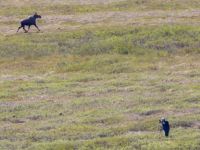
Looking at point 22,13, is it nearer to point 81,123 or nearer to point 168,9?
point 168,9

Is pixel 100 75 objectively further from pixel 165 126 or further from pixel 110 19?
pixel 165 126

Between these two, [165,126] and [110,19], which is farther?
[110,19]

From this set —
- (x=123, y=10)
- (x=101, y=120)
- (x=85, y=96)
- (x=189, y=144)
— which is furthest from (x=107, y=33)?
(x=189, y=144)

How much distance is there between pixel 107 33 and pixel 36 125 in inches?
820

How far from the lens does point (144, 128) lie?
31.8m

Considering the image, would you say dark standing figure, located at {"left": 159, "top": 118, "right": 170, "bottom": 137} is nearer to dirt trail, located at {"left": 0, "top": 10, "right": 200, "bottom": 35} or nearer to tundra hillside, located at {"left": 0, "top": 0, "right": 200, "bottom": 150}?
tundra hillside, located at {"left": 0, "top": 0, "right": 200, "bottom": 150}

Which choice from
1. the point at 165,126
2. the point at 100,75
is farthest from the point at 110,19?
the point at 165,126

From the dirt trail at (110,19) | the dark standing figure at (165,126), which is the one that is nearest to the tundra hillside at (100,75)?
the dirt trail at (110,19)

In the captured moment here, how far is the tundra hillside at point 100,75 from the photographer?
31.2 meters

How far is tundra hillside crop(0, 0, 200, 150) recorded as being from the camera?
31172mm

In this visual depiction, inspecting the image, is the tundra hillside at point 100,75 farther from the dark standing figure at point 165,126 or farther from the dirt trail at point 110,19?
the dark standing figure at point 165,126

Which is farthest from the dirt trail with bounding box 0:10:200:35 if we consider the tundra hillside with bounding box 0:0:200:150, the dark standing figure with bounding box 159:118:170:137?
the dark standing figure with bounding box 159:118:170:137

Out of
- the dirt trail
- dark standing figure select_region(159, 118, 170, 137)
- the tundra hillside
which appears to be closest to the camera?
dark standing figure select_region(159, 118, 170, 137)

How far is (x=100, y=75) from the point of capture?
145ft
